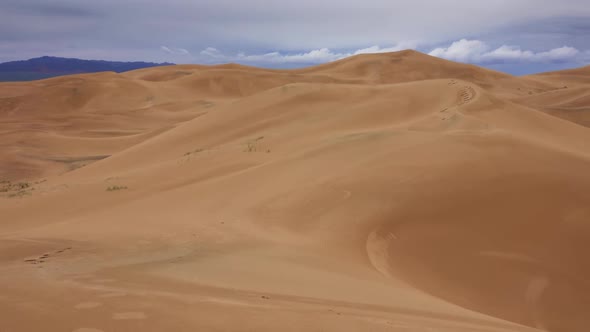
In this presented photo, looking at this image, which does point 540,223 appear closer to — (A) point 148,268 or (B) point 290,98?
(A) point 148,268

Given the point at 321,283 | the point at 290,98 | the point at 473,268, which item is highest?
the point at 290,98

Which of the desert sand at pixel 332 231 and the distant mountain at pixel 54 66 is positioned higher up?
the distant mountain at pixel 54 66

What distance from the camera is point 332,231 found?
6.58 metres

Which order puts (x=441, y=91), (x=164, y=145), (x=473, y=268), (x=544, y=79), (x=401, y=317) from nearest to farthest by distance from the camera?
(x=401, y=317) < (x=473, y=268) < (x=441, y=91) < (x=164, y=145) < (x=544, y=79)

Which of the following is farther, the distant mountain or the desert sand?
the distant mountain

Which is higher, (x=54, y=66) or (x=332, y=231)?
(x=54, y=66)

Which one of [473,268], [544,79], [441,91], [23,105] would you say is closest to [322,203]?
[473,268]

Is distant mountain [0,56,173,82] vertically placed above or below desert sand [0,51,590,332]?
above

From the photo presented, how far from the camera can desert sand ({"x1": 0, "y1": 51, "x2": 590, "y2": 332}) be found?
339cm

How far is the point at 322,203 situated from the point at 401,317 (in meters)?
3.89

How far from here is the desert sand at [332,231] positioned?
3387 mm

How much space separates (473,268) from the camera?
613 centimetres

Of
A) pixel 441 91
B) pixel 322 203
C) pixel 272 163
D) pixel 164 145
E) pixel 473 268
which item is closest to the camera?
pixel 473 268

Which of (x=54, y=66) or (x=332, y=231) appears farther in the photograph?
(x=54, y=66)
